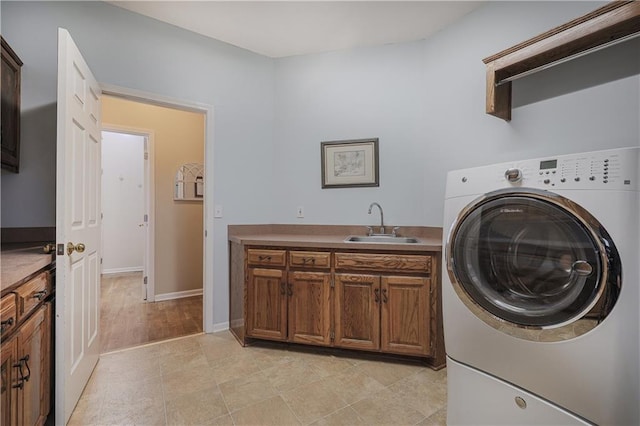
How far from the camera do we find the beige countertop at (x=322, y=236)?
1967 mm

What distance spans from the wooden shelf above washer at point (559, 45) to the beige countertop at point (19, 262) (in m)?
2.37

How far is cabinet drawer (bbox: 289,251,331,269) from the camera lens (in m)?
2.08

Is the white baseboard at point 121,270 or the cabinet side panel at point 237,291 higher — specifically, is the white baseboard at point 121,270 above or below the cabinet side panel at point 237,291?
below

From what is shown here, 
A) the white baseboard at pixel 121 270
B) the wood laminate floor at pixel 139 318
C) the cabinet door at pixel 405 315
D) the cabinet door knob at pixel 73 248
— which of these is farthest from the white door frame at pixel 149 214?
the cabinet door at pixel 405 315

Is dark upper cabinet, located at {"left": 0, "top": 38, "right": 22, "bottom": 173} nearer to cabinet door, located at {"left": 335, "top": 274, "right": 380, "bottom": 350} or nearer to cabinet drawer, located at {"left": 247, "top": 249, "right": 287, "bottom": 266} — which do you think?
cabinet drawer, located at {"left": 247, "top": 249, "right": 287, "bottom": 266}

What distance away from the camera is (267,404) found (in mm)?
1581

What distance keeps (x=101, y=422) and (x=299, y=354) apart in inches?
45.9

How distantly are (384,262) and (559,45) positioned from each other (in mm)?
A: 1472

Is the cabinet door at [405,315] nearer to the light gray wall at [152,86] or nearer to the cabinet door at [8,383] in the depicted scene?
the light gray wall at [152,86]

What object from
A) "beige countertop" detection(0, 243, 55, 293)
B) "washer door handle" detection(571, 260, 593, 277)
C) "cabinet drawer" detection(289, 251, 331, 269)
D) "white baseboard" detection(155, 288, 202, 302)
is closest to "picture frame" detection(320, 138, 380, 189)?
"cabinet drawer" detection(289, 251, 331, 269)

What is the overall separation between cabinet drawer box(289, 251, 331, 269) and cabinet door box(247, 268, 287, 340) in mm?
134

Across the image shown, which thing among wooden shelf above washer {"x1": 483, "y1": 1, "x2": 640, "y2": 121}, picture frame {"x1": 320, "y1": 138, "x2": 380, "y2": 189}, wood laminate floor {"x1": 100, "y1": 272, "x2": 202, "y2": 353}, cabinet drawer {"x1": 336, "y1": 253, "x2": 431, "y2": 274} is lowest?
wood laminate floor {"x1": 100, "y1": 272, "x2": 202, "y2": 353}

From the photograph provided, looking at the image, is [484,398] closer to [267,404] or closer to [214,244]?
[267,404]

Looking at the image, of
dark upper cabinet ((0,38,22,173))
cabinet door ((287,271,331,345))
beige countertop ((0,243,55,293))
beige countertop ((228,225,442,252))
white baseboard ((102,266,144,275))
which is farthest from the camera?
white baseboard ((102,266,144,275))
